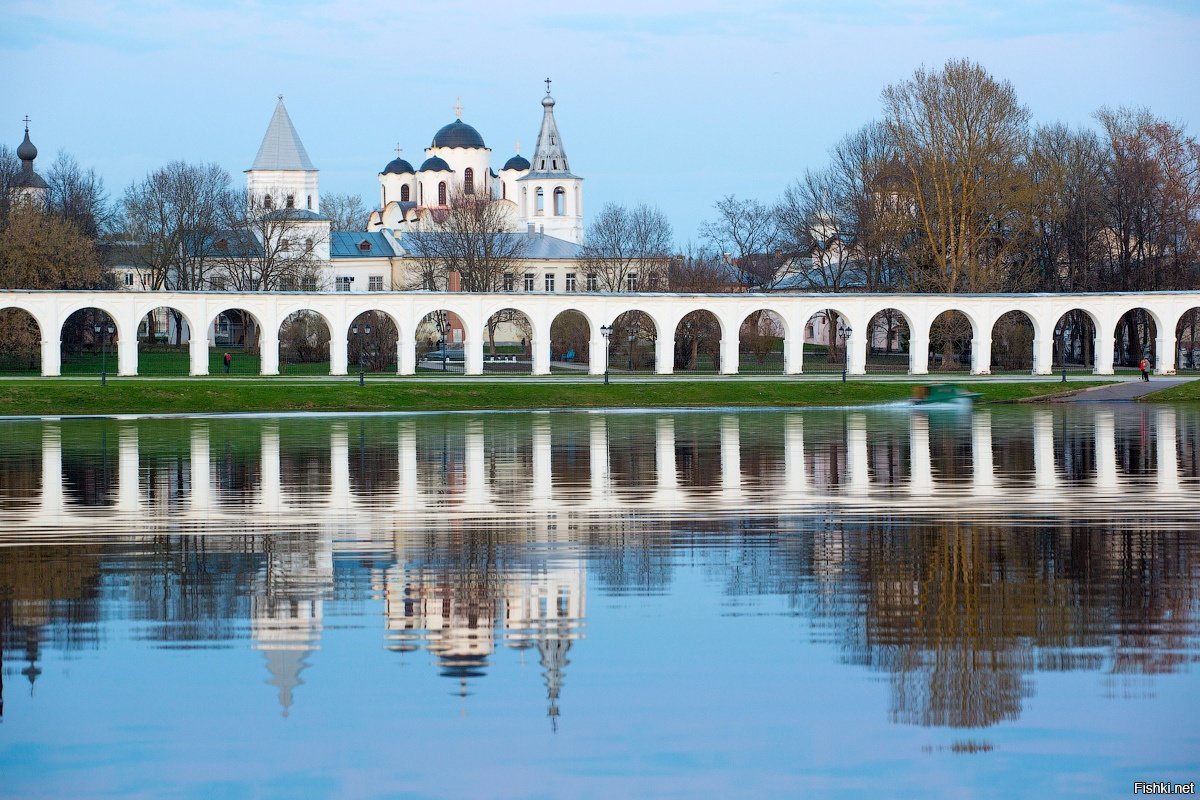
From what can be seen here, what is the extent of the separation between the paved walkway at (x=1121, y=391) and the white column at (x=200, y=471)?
2537cm

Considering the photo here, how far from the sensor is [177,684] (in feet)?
29.4

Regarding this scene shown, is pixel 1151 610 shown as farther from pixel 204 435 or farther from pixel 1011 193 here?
pixel 1011 193

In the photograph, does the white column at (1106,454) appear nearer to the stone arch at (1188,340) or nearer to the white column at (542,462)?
the white column at (542,462)

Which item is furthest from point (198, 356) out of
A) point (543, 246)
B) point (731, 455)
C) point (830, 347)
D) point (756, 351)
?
point (543, 246)

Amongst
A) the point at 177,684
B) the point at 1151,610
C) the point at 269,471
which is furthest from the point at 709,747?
the point at 269,471

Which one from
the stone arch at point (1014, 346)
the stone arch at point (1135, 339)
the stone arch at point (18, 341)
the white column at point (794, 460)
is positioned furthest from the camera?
the stone arch at point (1135, 339)

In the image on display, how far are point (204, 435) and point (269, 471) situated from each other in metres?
9.16

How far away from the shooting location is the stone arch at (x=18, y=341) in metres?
54.7

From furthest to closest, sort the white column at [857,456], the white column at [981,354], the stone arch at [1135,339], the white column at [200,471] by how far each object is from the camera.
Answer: the stone arch at [1135,339]
the white column at [981,354]
the white column at [857,456]
the white column at [200,471]

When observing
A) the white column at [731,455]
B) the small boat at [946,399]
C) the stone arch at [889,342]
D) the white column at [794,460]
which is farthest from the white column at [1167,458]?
the stone arch at [889,342]

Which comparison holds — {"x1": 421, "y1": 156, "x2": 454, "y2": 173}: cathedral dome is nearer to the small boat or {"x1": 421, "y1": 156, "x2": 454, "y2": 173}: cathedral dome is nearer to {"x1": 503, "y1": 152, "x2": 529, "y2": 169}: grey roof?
{"x1": 503, "y1": 152, "x2": 529, "y2": 169}: grey roof

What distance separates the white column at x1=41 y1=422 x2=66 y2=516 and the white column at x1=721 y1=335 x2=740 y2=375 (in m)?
28.3

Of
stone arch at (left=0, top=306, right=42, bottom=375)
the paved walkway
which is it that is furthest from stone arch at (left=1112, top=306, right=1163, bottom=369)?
stone arch at (left=0, top=306, right=42, bottom=375)

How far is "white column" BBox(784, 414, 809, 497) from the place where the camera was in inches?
756
